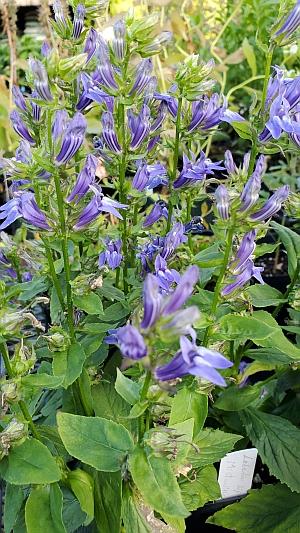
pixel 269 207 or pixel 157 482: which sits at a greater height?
pixel 269 207

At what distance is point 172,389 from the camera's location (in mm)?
577

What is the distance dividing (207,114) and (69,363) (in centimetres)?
40

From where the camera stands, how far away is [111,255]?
0.93 metres

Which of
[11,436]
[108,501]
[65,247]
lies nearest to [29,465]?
[11,436]

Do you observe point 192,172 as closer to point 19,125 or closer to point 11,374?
point 19,125

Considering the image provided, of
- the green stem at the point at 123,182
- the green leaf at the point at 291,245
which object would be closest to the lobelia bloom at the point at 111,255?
the green stem at the point at 123,182

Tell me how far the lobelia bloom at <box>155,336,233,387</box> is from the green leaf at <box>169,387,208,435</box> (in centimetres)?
22

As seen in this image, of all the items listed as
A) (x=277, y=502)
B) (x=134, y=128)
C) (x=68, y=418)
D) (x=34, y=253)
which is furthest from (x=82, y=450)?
(x=277, y=502)

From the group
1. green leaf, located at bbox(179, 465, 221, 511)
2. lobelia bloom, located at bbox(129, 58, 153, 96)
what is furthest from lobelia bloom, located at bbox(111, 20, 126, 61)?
green leaf, located at bbox(179, 465, 221, 511)

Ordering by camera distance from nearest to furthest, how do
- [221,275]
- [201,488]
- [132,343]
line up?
[132,343] < [221,275] < [201,488]

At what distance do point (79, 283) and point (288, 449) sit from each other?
46 centimetres

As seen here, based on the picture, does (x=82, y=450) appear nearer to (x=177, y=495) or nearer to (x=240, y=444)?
(x=177, y=495)

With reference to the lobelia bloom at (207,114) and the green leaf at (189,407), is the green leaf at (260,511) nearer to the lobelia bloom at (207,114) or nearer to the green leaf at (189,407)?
the green leaf at (189,407)

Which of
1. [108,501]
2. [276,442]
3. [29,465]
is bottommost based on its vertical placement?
[276,442]
